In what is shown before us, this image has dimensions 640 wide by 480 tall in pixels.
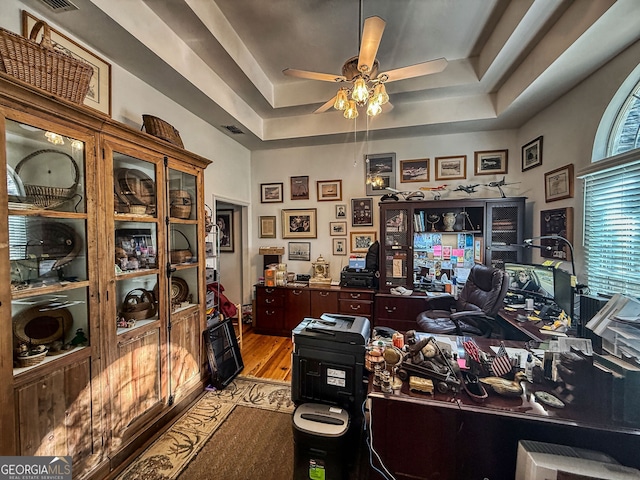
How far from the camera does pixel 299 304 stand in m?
3.78

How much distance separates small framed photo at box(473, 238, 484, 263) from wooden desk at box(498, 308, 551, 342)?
3.04 feet

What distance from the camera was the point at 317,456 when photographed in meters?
1.42

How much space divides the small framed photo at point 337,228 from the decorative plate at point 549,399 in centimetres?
304

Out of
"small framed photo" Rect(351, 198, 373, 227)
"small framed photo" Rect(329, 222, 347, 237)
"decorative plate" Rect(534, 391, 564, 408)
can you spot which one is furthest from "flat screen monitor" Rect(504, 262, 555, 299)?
"small framed photo" Rect(329, 222, 347, 237)

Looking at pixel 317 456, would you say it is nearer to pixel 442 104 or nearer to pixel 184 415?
pixel 184 415

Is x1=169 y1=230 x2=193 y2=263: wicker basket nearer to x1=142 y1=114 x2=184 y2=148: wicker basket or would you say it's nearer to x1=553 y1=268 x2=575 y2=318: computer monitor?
x1=142 y1=114 x2=184 y2=148: wicker basket

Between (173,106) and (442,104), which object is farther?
(442,104)

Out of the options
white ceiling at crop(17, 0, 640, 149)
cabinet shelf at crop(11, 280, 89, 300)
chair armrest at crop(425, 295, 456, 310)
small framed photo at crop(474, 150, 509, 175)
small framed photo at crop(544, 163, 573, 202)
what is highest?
white ceiling at crop(17, 0, 640, 149)

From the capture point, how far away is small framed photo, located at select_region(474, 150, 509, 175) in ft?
11.6

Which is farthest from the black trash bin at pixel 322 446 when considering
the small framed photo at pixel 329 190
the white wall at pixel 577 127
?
the small framed photo at pixel 329 190

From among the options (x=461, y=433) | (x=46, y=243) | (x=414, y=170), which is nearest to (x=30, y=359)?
(x=46, y=243)

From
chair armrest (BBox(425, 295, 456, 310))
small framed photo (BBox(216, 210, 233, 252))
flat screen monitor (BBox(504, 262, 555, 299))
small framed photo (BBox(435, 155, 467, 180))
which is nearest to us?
flat screen monitor (BBox(504, 262, 555, 299))

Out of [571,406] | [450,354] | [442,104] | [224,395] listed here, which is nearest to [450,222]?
[442,104]

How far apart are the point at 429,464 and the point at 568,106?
10.8 ft
